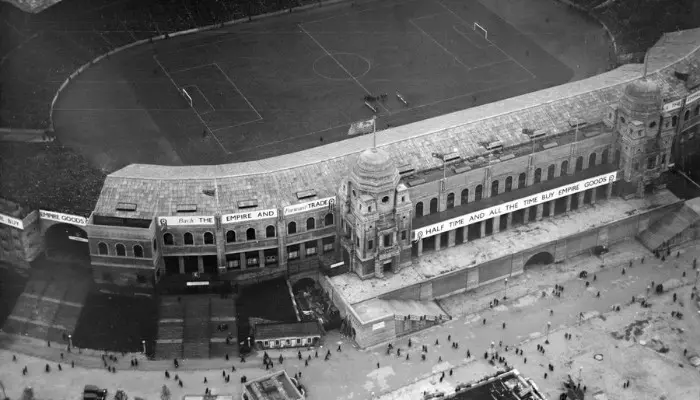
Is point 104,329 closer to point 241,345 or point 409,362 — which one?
point 241,345

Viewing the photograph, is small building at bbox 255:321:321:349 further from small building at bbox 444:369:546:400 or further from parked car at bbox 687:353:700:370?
parked car at bbox 687:353:700:370

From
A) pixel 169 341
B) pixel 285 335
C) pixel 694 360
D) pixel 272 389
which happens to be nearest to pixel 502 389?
pixel 694 360

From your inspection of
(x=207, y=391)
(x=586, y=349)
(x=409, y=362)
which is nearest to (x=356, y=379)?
(x=409, y=362)

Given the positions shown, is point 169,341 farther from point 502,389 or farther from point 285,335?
point 502,389

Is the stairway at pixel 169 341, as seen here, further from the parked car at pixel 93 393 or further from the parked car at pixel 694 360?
the parked car at pixel 694 360

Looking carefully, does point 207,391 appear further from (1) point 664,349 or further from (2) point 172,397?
(1) point 664,349

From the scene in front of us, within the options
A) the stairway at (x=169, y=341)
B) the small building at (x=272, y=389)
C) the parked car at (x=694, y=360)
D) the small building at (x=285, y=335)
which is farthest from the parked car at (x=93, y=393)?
the parked car at (x=694, y=360)

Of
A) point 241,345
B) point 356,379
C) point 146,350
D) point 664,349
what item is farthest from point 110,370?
point 664,349
